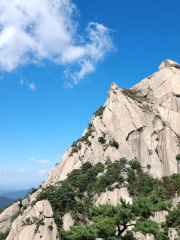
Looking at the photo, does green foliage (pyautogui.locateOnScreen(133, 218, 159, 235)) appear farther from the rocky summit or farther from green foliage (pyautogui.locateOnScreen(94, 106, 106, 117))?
green foliage (pyautogui.locateOnScreen(94, 106, 106, 117))

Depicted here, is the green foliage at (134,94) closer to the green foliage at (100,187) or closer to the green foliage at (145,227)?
the green foliage at (100,187)

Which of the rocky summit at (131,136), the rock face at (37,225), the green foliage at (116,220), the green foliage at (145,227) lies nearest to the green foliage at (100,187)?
the rock face at (37,225)

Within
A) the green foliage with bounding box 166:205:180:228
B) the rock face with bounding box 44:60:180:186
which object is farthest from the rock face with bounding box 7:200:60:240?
the green foliage with bounding box 166:205:180:228

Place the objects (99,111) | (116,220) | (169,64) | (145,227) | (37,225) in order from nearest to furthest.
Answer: (116,220), (145,227), (37,225), (99,111), (169,64)

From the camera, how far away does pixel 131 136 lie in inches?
1973

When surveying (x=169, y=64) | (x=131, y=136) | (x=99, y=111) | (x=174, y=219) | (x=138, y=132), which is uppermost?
(x=169, y=64)

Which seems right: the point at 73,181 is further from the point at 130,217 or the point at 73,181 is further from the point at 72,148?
the point at 130,217

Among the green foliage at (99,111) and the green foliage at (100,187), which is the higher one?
the green foliage at (99,111)

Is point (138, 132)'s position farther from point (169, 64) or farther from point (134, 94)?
point (169, 64)

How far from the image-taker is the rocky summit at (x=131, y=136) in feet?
151

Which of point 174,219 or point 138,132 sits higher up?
point 138,132

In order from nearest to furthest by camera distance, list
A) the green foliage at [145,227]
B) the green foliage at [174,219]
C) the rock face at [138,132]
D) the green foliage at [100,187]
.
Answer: the green foliage at [145,227] → the green foliage at [174,219] → the green foliage at [100,187] → the rock face at [138,132]

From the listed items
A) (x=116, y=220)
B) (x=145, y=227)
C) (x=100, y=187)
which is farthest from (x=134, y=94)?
(x=116, y=220)

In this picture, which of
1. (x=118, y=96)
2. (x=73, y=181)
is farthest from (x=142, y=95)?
(x=73, y=181)
